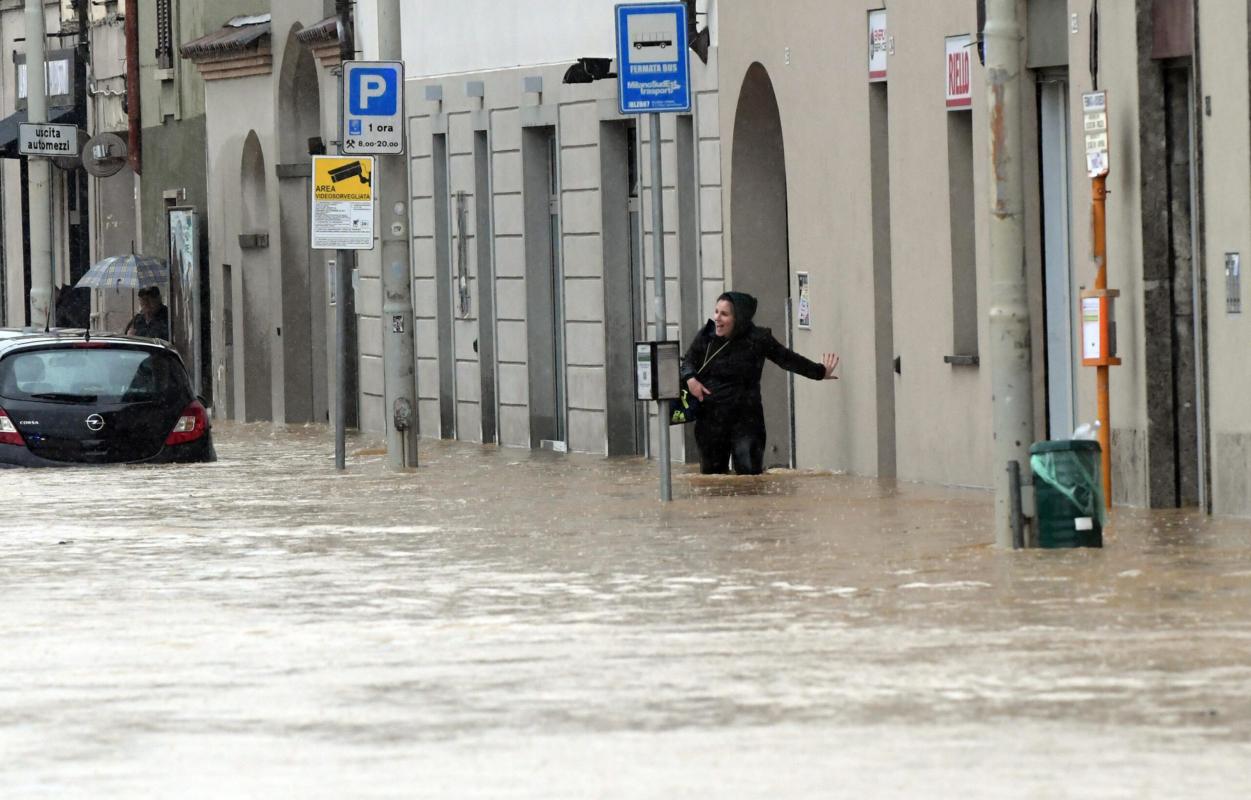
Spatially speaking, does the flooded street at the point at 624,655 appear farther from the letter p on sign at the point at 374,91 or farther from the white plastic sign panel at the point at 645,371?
the letter p on sign at the point at 374,91

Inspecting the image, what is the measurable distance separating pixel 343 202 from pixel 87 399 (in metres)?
3.07

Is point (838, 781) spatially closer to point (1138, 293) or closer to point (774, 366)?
point (1138, 293)

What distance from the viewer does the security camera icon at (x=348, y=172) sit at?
82.9 feet

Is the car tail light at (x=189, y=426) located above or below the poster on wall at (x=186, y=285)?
below

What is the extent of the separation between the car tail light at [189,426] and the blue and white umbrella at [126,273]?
15.1 m

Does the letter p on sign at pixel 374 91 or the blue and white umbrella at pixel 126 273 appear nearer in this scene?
the letter p on sign at pixel 374 91

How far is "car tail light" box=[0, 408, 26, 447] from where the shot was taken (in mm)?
23281

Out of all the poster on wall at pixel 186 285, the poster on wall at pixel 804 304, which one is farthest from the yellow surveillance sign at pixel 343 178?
the poster on wall at pixel 186 285

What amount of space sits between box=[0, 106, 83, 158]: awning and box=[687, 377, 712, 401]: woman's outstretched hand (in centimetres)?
2817

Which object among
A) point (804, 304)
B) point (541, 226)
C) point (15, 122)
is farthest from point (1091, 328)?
point (15, 122)

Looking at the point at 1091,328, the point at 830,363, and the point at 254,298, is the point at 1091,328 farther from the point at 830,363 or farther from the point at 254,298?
the point at 254,298

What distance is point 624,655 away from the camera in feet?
36.2

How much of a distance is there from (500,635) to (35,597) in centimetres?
299

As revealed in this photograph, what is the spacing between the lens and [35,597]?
543 inches
